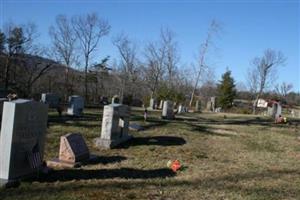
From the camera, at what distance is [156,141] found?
1544 centimetres

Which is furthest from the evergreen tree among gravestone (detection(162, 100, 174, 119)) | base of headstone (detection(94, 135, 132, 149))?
base of headstone (detection(94, 135, 132, 149))

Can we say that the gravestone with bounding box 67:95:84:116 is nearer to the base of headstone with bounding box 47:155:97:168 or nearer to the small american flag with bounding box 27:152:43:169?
the base of headstone with bounding box 47:155:97:168

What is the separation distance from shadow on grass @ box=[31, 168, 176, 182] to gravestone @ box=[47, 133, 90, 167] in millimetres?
496

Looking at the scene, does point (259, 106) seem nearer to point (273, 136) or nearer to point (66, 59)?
point (66, 59)

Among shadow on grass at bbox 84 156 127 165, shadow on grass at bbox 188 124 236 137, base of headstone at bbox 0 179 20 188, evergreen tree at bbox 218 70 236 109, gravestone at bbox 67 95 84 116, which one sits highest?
evergreen tree at bbox 218 70 236 109

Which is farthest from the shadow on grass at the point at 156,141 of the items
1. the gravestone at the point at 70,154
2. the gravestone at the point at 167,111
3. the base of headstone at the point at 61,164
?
the gravestone at the point at 167,111

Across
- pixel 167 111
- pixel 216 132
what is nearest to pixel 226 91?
pixel 167 111

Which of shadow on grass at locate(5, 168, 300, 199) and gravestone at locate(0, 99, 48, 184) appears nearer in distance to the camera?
shadow on grass at locate(5, 168, 300, 199)

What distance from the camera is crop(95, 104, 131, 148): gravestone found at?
13891mm

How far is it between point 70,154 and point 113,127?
378 cm

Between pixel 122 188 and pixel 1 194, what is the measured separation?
84.2 inches

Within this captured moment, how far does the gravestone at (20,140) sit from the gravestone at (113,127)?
4566 millimetres

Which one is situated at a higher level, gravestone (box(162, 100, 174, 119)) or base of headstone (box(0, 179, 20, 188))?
gravestone (box(162, 100, 174, 119))

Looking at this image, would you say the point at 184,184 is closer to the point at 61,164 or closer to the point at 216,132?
the point at 61,164
